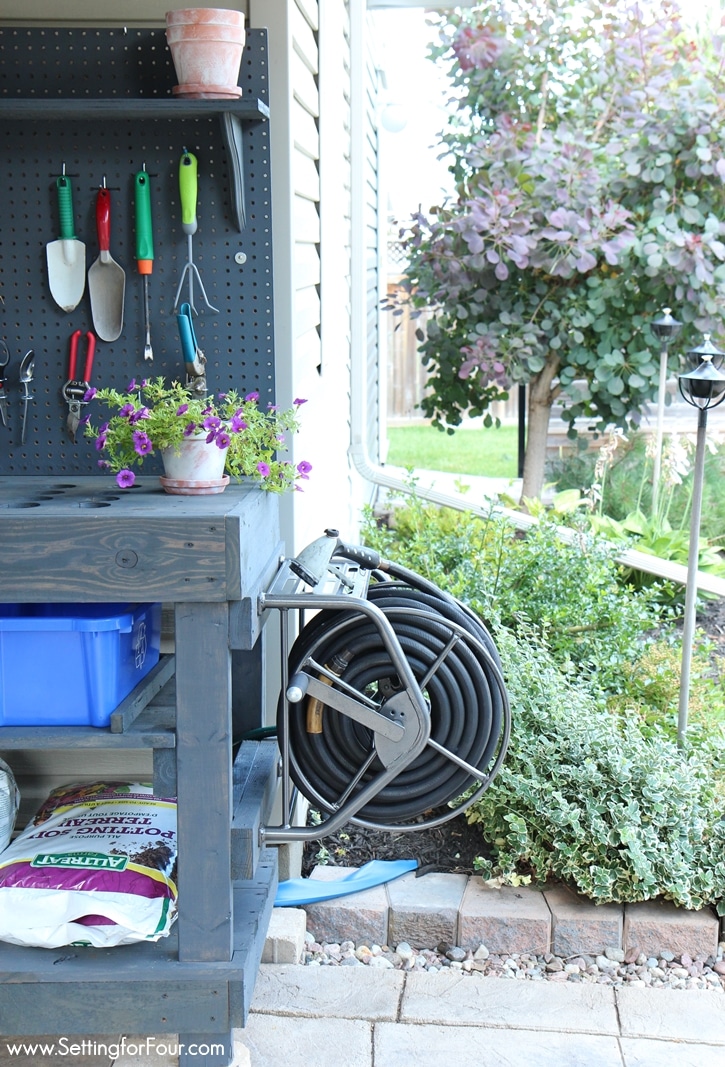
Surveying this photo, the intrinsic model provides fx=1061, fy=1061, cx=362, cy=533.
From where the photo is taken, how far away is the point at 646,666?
10.2 ft

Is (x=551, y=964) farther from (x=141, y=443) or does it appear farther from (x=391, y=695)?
(x=141, y=443)

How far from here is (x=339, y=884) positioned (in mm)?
2396

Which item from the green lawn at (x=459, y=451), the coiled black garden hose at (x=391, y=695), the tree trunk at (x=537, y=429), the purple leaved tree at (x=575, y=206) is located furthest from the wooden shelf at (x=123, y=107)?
the green lawn at (x=459, y=451)

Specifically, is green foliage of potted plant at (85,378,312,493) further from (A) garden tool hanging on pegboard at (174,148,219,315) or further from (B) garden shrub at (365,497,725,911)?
(B) garden shrub at (365,497,725,911)

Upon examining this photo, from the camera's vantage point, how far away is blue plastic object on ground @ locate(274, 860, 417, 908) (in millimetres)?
2346

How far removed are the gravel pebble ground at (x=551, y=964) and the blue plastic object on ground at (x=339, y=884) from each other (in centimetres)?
11

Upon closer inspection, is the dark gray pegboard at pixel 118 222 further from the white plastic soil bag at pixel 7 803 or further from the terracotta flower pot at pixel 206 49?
the white plastic soil bag at pixel 7 803

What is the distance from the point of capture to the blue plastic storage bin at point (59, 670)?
175cm

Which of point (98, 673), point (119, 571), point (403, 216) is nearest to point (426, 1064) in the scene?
point (98, 673)

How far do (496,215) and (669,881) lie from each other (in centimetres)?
328

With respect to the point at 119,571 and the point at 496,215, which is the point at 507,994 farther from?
the point at 496,215

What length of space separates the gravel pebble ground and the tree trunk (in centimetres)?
329

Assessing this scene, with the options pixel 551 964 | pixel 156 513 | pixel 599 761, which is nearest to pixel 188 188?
pixel 156 513

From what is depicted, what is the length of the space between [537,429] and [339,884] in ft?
11.3
